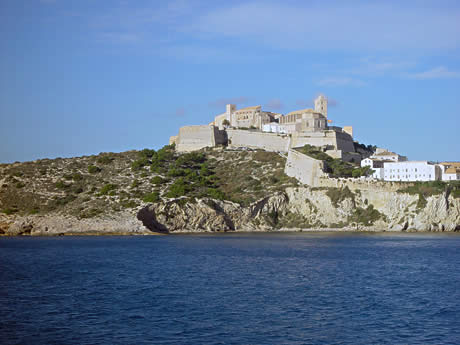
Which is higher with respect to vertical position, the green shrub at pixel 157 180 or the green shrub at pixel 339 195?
the green shrub at pixel 157 180

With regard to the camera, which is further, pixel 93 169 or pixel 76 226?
pixel 93 169

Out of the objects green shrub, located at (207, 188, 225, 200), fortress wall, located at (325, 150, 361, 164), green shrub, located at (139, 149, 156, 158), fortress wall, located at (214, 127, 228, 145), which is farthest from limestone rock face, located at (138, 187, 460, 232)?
fortress wall, located at (214, 127, 228, 145)

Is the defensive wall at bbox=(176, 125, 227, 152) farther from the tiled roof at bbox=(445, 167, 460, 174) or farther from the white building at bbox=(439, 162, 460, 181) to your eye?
the tiled roof at bbox=(445, 167, 460, 174)

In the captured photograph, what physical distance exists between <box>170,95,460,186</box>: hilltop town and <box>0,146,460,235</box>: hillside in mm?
2823

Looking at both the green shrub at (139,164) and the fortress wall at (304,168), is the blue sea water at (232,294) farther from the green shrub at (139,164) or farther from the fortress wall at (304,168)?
the green shrub at (139,164)

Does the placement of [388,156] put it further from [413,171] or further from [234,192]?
[234,192]

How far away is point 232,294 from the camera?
23812 mm

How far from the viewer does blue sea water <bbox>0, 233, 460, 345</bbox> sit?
17.4 meters

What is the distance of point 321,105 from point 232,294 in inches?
2664

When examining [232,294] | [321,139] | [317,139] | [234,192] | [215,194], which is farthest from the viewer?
[317,139]

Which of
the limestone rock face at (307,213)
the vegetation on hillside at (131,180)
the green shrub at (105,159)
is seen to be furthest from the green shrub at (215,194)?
the green shrub at (105,159)

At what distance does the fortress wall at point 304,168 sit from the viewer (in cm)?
6116

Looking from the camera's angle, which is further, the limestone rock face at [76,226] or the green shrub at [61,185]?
the green shrub at [61,185]

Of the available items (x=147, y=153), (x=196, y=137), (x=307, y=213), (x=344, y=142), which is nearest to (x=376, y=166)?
(x=344, y=142)
